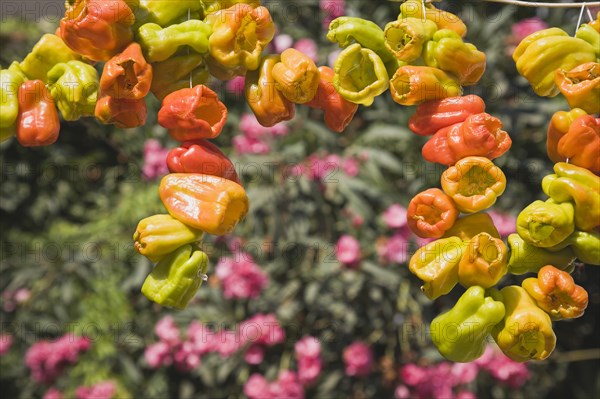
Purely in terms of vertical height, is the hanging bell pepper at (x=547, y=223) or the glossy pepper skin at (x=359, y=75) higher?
the glossy pepper skin at (x=359, y=75)

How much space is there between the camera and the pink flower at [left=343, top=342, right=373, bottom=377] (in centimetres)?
196

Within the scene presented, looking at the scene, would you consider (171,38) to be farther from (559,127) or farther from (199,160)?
(559,127)

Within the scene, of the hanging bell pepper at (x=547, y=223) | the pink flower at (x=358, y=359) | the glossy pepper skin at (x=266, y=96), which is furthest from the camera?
the pink flower at (x=358, y=359)

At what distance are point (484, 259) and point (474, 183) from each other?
9cm

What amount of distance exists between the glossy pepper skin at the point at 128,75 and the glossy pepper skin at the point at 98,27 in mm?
16

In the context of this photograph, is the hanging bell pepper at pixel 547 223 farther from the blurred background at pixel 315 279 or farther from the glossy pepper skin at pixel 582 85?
the blurred background at pixel 315 279

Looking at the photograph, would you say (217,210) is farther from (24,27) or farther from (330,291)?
(24,27)

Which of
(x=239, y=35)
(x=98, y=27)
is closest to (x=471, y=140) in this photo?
(x=239, y=35)

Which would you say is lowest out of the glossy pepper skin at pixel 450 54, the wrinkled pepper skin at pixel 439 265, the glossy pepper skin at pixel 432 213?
the wrinkled pepper skin at pixel 439 265

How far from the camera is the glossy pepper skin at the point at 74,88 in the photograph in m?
0.79

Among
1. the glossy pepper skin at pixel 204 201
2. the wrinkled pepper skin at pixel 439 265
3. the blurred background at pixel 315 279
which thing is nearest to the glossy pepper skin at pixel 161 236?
the glossy pepper skin at pixel 204 201

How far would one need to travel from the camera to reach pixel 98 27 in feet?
2.44

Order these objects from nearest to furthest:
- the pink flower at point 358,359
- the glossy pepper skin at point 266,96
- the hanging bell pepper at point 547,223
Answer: the hanging bell pepper at point 547,223 → the glossy pepper skin at point 266,96 → the pink flower at point 358,359

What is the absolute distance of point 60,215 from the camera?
2684mm
